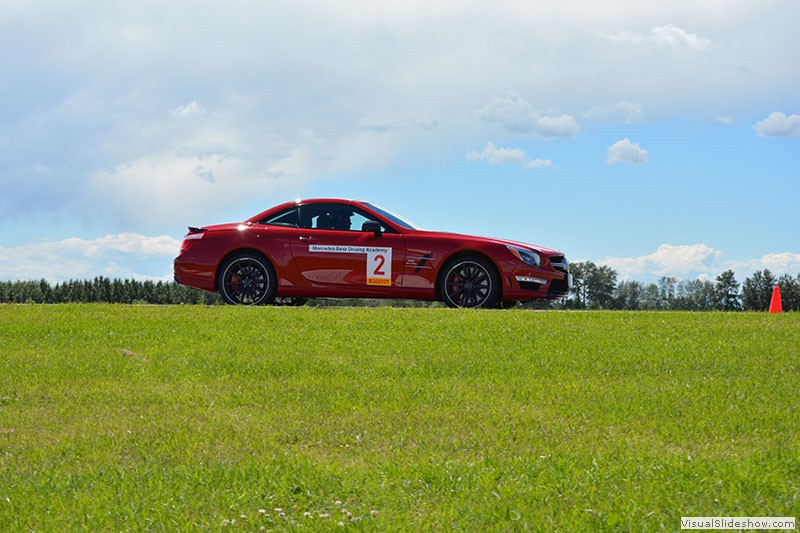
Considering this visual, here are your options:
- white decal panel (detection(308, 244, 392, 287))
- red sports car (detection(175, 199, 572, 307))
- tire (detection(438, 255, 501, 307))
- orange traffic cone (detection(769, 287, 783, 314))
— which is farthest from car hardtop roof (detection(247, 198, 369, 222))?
orange traffic cone (detection(769, 287, 783, 314))

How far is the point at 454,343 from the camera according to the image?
11797 millimetres

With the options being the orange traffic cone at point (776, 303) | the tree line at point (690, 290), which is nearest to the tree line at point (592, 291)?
the tree line at point (690, 290)

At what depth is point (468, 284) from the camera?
15.0 m

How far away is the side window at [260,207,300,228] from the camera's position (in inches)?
615

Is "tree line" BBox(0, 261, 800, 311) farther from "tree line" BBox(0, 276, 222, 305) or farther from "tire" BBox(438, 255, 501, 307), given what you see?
"tire" BBox(438, 255, 501, 307)

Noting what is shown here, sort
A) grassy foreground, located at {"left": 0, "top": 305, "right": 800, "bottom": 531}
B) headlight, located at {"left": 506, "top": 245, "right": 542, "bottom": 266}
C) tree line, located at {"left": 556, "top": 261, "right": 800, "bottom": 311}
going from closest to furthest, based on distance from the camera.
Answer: grassy foreground, located at {"left": 0, "top": 305, "right": 800, "bottom": 531}, headlight, located at {"left": 506, "top": 245, "right": 542, "bottom": 266}, tree line, located at {"left": 556, "top": 261, "right": 800, "bottom": 311}

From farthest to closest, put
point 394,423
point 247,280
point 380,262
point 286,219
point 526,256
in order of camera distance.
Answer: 1. point 247,280
2. point 286,219
3. point 380,262
4. point 526,256
5. point 394,423

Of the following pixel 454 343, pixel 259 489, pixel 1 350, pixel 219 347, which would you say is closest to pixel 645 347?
pixel 454 343

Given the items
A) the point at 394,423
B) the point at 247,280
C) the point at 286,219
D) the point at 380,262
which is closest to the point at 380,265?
the point at 380,262

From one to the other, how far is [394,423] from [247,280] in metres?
8.63

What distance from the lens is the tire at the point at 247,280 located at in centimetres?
1562

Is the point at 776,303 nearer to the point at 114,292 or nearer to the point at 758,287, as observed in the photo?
the point at 758,287

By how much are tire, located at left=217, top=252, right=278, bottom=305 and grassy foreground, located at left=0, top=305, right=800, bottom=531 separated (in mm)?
1570

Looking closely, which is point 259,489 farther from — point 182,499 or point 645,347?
point 645,347
